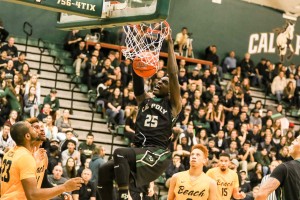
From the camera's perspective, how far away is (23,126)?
711 centimetres

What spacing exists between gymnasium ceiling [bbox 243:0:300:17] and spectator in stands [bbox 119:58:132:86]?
7965 mm

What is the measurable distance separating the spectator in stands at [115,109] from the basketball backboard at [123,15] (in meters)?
8.61

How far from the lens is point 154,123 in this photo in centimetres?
794

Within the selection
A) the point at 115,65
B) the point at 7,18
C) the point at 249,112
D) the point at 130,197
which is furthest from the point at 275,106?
the point at 130,197

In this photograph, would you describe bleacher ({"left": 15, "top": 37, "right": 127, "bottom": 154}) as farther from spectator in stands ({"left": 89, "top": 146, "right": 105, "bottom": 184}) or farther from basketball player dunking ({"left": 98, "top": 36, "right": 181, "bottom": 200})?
basketball player dunking ({"left": 98, "top": 36, "right": 181, "bottom": 200})

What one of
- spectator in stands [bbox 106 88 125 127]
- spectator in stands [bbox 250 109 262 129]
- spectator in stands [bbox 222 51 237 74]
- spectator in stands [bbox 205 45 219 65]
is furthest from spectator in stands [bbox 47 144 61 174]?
spectator in stands [bbox 222 51 237 74]

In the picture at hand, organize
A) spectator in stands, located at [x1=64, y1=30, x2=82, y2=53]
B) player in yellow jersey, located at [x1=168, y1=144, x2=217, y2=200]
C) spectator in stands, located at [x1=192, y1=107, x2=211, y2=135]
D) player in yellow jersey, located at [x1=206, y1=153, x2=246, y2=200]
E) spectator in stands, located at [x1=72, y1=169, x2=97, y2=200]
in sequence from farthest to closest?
spectator in stands, located at [x1=64, y1=30, x2=82, y2=53], spectator in stands, located at [x1=192, y1=107, x2=211, y2=135], spectator in stands, located at [x1=72, y1=169, x2=97, y2=200], player in yellow jersey, located at [x1=206, y1=153, x2=246, y2=200], player in yellow jersey, located at [x1=168, y1=144, x2=217, y2=200]

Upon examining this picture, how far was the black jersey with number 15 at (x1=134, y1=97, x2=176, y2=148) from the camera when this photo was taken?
7922 millimetres

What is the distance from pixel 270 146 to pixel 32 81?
24.4 feet

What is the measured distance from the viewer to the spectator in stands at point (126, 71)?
20047mm

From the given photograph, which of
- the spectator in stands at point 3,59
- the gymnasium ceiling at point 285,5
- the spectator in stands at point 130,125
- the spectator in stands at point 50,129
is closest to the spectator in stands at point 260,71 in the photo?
the gymnasium ceiling at point 285,5

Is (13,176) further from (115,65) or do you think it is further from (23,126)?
(115,65)

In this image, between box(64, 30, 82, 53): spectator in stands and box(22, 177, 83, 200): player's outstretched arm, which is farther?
box(64, 30, 82, 53): spectator in stands

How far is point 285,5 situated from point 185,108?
953 cm
